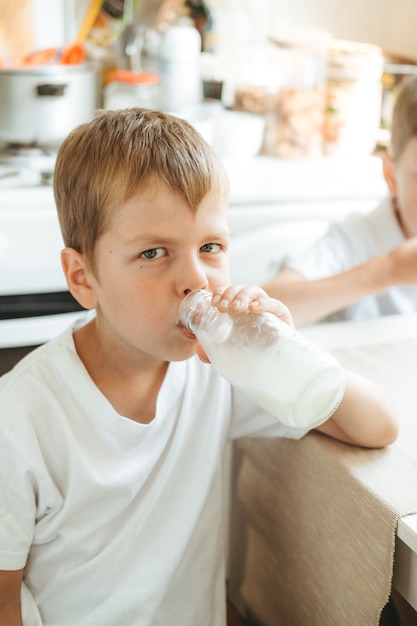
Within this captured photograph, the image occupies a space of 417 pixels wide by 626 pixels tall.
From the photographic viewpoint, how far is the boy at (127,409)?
82cm

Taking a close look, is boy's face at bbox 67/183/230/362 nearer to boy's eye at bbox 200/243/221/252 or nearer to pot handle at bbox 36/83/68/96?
boy's eye at bbox 200/243/221/252

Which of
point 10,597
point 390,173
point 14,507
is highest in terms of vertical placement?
point 390,173

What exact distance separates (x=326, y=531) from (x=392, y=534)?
0.14 metres

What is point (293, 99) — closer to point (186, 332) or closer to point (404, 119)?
point (404, 119)

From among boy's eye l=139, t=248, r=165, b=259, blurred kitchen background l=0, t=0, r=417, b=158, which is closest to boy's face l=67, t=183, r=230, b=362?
boy's eye l=139, t=248, r=165, b=259

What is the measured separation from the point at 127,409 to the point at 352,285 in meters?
0.45

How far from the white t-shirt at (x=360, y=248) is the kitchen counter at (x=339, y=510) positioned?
203 mm

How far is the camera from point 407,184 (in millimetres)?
1297

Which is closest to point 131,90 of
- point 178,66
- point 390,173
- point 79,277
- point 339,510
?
point 178,66

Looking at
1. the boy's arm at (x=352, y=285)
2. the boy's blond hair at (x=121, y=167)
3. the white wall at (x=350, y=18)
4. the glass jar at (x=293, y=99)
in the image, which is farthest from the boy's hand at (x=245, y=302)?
the white wall at (x=350, y=18)

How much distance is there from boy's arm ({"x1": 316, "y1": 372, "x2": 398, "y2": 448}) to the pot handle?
92cm

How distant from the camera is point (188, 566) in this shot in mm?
969

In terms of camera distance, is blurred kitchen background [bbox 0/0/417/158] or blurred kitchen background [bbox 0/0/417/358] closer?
blurred kitchen background [bbox 0/0/417/358]

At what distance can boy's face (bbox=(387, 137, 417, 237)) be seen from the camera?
129 centimetres
